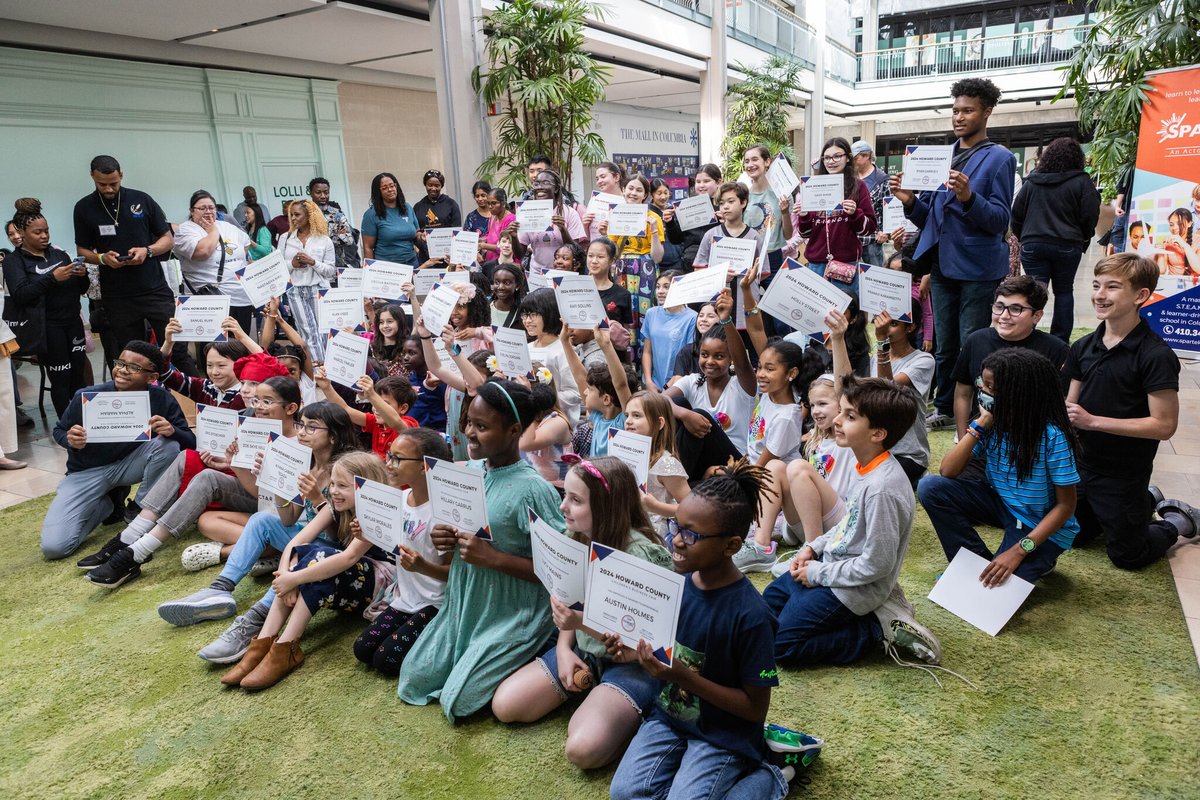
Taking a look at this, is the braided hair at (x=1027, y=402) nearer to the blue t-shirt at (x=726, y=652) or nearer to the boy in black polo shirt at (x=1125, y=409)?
the boy in black polo shirt at (x=1125, y=409)

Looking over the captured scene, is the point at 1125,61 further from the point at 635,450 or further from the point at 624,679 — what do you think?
the point at 624,679

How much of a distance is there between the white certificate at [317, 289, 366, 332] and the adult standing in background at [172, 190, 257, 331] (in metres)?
1.69

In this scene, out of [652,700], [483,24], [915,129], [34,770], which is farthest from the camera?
[915,129]

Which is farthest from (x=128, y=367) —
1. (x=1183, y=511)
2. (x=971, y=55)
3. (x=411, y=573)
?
(x=971, y=55)

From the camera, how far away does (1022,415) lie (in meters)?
2.94

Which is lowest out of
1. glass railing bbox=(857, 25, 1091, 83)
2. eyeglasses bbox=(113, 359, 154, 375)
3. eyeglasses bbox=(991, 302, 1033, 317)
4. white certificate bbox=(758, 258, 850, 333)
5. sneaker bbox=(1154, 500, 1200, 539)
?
sneaker bbox=(1154, 500, 1200, 539)

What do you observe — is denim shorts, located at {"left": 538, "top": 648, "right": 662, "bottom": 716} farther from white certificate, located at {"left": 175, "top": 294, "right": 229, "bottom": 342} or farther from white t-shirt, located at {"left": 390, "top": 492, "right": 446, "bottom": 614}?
white certificate, located at {"left": 175, "top": 294, "right": 229, "bottom": 342}

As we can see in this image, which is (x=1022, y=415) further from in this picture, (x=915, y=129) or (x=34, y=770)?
(x=915, y=129)

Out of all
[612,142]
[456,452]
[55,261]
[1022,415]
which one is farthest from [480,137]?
[612,142]

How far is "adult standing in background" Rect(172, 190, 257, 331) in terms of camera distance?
641cm

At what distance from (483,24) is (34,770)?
7448 mm

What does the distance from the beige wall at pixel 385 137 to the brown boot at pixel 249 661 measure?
371 inches

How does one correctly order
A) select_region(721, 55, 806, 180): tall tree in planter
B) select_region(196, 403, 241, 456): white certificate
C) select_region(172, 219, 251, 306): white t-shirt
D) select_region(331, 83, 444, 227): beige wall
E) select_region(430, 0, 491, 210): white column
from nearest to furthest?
select_region(196, 403, 241, 456): white certificate
select_region(172, 219, 251, 306): white t-shirt
select_region(430, 0, 491, 210): white column
select_region(331, 83, 444, 227): beige wall
select_region(721, 55, 806, 180): tall tree in planter

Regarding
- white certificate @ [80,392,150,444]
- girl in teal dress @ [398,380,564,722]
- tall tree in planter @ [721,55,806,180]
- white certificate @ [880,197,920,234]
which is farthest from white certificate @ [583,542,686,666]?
tall tree in planter @ [721,55,806,180]
